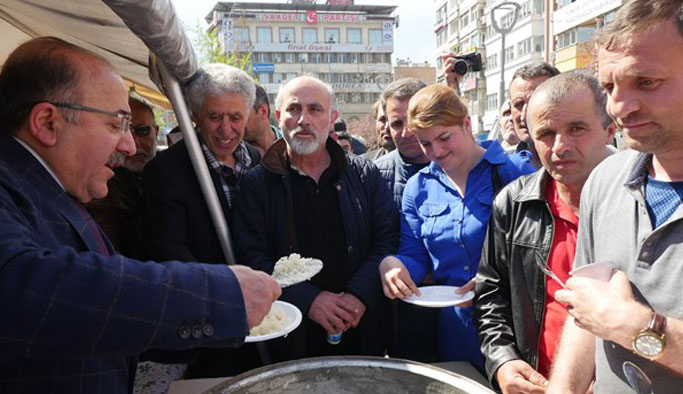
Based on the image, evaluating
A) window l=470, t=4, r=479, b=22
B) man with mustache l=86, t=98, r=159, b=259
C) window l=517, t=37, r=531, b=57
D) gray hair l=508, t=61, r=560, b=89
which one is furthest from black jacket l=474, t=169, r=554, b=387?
window l=470, t=4, r=479, b=22

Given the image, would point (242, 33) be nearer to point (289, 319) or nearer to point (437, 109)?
point (437, 109)

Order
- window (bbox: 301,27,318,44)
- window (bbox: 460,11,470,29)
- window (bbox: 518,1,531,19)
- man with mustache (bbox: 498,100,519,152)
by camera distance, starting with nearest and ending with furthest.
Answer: man with mustache (bbox: 498,100,519,152) < window (bbox: 518,1,531,19) < window (bbox: 460,11,470,29) < window (bbox: 301,27,318,44)

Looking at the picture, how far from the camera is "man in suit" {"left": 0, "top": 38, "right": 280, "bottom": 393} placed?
99 centimetres

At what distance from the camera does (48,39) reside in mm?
1402

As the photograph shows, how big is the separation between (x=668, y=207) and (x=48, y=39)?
5.98 ft

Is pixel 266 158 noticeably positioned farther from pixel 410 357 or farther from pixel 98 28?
pixel 410 357

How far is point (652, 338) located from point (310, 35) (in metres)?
66.2

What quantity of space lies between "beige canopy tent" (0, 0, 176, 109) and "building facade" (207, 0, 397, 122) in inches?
2202

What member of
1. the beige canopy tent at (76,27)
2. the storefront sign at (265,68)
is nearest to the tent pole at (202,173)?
the beige canopy tent at (76,27)

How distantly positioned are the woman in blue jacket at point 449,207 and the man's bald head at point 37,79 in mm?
1505

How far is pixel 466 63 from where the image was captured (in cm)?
391

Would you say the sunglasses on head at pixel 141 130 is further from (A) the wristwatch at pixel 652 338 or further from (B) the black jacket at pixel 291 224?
(A) the wristwatch at pixel 652 338

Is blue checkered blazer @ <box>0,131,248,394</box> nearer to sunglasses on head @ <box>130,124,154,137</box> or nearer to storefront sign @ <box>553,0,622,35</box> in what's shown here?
sunglasses on head @ <box>130,124,154,137</box>

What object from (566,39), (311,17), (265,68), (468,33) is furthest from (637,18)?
(311,17)
